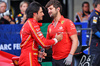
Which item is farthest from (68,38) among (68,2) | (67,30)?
(68,2)

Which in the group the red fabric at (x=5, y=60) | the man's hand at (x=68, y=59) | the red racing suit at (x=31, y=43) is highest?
the red racing suit at (x=31, y=43)

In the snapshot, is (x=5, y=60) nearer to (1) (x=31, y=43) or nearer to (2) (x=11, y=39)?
(1) (x=31, y=43)

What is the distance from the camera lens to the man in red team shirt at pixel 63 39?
3694mm

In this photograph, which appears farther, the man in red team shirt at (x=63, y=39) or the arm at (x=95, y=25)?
the arm at (x=95, y=25)

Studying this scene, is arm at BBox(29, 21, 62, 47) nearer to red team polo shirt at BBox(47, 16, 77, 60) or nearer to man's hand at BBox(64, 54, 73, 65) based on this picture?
red team polo shirt at BBox(47, 16, 77, 60)

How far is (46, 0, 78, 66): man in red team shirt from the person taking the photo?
3.69m

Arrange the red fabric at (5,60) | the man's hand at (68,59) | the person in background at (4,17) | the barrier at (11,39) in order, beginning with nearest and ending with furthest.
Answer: the man's hand at (68,59), the red fabric at (5,60), the barrier at (11,39), the person in background at (4,17)

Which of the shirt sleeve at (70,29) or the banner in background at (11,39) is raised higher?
the shirt sleeve at (70,29)

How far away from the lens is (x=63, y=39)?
378cm

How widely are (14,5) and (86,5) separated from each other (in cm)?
440

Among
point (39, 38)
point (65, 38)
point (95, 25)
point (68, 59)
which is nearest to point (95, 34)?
point (95, 25)

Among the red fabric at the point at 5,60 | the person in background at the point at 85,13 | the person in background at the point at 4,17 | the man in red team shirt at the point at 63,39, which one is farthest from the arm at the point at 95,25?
the person in background at the point at 4,17

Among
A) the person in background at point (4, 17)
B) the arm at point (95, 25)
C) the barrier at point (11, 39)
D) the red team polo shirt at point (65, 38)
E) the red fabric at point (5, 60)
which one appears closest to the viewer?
the red team polo shirt at point (65, 38)

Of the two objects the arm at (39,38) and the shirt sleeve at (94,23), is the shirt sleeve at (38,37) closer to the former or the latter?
the arm at (39,38)
